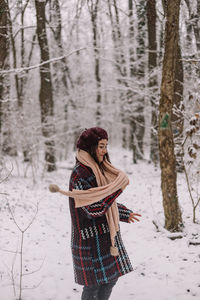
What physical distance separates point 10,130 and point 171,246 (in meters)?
9.30

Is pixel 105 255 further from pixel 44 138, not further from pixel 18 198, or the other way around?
pixel 44 138

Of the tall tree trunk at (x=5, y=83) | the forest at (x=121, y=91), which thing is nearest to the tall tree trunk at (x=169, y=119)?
the forest at (x=121, y=91)

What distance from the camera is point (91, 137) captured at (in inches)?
94.7

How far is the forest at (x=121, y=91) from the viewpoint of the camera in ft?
15.3

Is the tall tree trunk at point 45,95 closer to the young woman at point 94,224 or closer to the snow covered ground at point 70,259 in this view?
the snow covered ground at point 70,259

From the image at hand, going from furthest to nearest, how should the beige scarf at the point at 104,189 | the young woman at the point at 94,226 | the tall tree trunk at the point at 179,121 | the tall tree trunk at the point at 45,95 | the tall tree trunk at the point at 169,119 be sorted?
1. the tall tree trunk at the point at 45,95
2. the tall tree trunk at the point at 179,121
3. the tall tree trunk at the point at 169,119
4. the young woman at the point at 94,226
5. the beige scarf at the point at 104,189

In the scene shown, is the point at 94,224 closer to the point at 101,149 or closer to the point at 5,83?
Answer: the point at 101,149

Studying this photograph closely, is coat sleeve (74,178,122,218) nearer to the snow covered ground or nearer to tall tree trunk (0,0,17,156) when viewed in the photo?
the snow covered ground

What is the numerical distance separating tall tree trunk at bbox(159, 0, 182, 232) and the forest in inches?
0.6

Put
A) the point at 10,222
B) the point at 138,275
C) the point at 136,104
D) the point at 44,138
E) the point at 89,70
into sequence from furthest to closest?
the point at 89,70
the point at 136,104
the point at 44,138
the point at 10,222
the point at 138,275

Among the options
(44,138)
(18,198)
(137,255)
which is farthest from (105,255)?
(44,138)

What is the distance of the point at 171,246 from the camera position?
454 cm

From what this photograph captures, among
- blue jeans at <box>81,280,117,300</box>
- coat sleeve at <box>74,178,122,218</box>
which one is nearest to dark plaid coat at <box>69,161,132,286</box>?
coat sleeve at <box>74,178,122,218</box>

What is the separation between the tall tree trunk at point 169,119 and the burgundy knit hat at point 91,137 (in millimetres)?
2336
